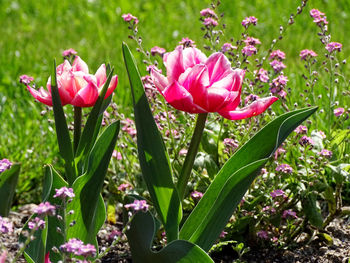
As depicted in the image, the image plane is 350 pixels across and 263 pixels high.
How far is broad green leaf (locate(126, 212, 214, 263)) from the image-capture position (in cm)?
154

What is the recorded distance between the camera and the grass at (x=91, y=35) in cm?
353

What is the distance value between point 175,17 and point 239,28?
77cm

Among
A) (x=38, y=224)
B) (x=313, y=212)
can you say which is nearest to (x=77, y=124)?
(x=38, y=224)

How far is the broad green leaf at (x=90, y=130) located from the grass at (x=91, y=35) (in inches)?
52.4

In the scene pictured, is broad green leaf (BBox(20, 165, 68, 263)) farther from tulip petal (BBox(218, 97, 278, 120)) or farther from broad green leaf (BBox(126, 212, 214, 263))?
tulip petal (BBox(218, 97, 278, 120))

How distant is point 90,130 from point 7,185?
84 cm

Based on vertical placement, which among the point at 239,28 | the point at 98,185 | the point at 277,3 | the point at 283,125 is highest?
the point at 277,3

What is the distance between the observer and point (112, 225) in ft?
8.94

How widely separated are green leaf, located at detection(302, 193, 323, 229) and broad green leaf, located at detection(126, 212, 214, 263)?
2.48ft

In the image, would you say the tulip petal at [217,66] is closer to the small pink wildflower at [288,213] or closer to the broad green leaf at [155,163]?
the broad green leaf at [155,163]

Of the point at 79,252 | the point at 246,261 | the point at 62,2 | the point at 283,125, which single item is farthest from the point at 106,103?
the point at 62,2

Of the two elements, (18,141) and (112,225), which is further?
(18,141)

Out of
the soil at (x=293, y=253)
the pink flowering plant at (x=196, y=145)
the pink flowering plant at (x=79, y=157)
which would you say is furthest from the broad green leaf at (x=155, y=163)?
the soil at (x=293, y=253)

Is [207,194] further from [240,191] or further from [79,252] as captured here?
[79,252]
